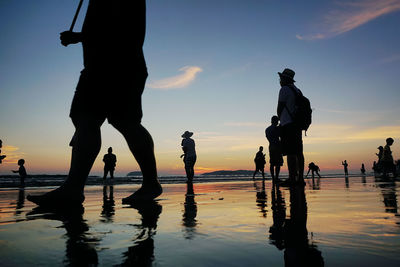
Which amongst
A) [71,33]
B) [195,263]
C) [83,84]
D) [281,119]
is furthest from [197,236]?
[281,119]

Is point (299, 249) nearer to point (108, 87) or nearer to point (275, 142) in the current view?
point (108, 87)

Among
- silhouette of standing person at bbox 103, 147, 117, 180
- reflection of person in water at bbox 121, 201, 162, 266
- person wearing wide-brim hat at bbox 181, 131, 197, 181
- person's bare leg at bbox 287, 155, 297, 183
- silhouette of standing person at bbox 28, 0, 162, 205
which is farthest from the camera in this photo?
silhouette of standing person at bbox 103, 147, 117, 180

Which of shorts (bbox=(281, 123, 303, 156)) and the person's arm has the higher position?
the person's arm

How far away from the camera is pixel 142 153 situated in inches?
114

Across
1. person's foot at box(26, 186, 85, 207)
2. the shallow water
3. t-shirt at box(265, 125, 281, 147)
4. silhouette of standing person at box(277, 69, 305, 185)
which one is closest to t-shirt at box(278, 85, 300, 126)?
silhouette of standing person at box(277, 69, 305, 185)

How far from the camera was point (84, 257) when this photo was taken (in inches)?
36.3

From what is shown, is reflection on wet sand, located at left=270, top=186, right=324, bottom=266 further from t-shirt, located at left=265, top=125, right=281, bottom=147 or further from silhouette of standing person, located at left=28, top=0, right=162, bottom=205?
t-shirt, located at left=265, top=125, right=281, bottom=147

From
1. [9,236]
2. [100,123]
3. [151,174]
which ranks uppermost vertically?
[100,123]

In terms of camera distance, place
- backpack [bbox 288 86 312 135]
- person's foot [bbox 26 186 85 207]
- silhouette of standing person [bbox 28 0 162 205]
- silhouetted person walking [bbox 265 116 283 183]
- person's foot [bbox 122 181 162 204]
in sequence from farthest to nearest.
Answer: silhouetted person walking [bbox 265 116 283 183]
backpack [bbox 288 86 312 135]
person's foot [bbox 122 181 162 204]
silhouette of standing person [bbox 28 0 162 205]
person's foot [bbox 26 186 85 207]

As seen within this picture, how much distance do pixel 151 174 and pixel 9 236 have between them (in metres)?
1.66

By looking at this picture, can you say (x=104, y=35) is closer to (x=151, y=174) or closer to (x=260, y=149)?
(x=151, y=174)

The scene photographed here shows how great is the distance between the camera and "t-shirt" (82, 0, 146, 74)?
274cm

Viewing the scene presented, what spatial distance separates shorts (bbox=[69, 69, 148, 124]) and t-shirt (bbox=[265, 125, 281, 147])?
23.2 feet

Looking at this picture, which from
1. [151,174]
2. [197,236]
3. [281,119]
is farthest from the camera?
[281,119]
